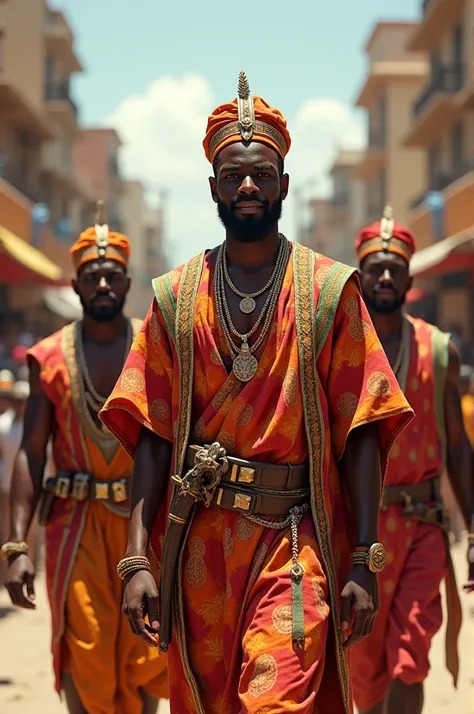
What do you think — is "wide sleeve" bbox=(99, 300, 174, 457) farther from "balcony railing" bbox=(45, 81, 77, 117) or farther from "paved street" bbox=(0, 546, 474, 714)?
"balcony railing" bbox=(45, 81, 77, 117)

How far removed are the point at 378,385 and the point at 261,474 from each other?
0.49 meters

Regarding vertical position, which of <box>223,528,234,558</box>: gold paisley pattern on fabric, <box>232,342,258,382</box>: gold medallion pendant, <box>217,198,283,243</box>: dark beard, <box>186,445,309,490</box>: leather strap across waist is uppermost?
<box>217,198,283,243</box>: dark beard

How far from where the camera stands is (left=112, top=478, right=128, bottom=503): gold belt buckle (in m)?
6.12

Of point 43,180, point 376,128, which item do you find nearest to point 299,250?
point 43,180

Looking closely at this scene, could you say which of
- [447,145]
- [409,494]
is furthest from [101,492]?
[447,145]

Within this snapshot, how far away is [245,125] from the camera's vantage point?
4.50m

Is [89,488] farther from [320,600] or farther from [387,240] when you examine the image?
[320,600]

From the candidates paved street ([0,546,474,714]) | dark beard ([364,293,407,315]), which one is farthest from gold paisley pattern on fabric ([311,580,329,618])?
paved street ([0,546,474,714])

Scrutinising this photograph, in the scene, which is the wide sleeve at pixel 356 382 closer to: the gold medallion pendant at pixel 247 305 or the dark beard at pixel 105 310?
the gold medallion pendant at pixel 247 305

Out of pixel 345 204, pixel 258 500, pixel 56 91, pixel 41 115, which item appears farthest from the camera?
pixel 345 204

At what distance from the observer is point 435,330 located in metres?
6.52

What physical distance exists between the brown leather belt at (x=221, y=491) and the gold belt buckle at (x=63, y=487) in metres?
1.88

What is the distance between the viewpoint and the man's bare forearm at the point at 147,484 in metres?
4.40

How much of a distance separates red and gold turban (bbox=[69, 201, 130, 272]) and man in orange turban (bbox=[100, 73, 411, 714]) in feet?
6.56
